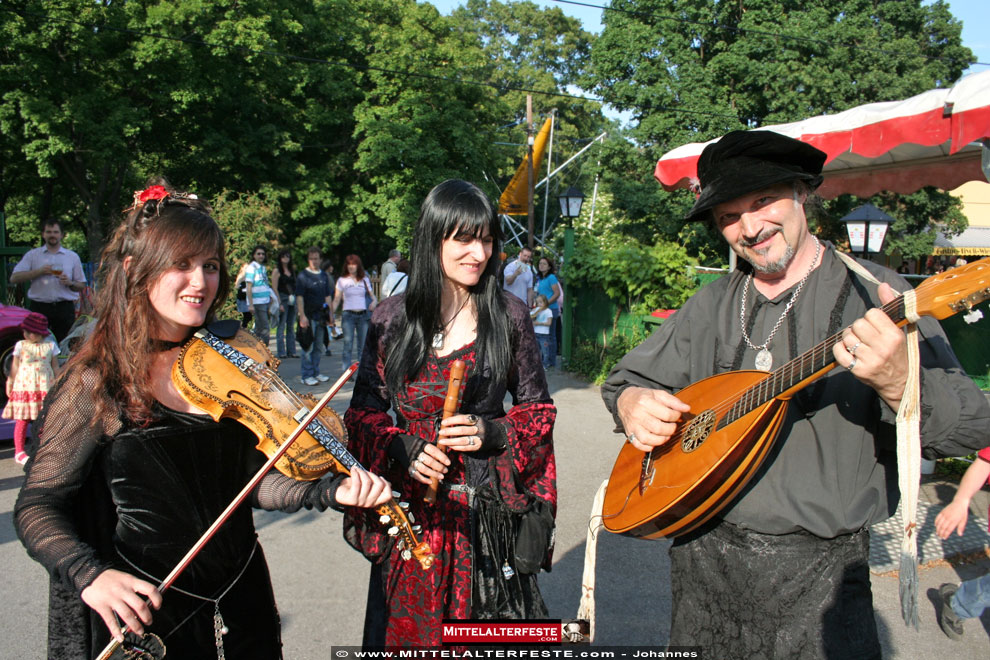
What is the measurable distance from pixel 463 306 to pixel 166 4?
20879 mm

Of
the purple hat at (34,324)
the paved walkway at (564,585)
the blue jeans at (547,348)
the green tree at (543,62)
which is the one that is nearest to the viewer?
the paved walkway at (564,585)

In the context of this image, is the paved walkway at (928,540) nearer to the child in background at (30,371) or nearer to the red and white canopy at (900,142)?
the red and white canopy at (900,142)

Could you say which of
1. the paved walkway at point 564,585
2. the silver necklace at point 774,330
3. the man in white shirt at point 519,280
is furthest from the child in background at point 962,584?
the man in white shirt at point 519,280

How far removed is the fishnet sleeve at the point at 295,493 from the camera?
186 centimetres

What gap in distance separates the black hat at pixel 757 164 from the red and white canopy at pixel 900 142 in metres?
1.70

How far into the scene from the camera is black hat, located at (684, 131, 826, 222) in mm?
1835

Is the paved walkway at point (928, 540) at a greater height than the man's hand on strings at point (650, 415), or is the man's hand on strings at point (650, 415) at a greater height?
the man's hand on strings at point (650, 415)

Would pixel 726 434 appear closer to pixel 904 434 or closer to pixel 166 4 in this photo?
pixel 904 434

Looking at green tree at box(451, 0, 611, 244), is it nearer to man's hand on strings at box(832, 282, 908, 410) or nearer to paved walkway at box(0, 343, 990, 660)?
paved walkway at box(0, 343, 990, 660)

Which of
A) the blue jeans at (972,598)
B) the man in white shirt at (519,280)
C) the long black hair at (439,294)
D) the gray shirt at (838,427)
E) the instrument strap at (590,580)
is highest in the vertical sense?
the man in white shirt at (519,280)

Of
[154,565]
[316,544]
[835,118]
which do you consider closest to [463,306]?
[154,565]

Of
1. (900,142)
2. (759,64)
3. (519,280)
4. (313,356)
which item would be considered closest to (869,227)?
(900,142)

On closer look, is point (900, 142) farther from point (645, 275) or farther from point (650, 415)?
point (645, 275)

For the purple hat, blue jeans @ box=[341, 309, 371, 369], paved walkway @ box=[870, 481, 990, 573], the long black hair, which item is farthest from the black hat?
blue jeans @ box=[341, 309, 371, 369]
